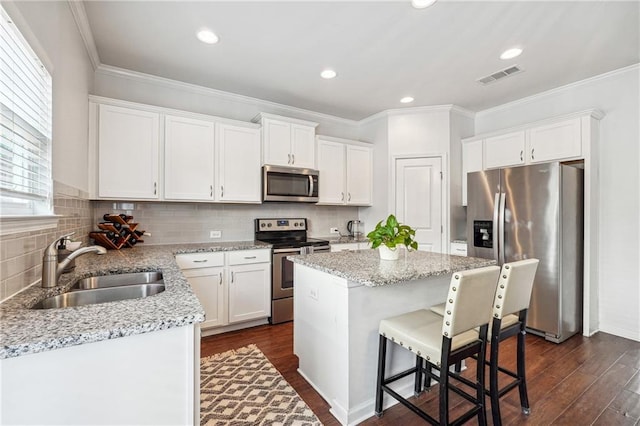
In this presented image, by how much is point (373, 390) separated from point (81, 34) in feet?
10.8

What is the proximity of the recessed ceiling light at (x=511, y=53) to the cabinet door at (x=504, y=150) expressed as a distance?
3.49 feet

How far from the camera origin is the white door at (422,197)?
394cm

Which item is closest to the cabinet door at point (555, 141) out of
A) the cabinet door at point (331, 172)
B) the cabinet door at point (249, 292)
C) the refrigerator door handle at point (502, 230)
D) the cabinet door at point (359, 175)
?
the refrigerator door handle at point (502, 230)

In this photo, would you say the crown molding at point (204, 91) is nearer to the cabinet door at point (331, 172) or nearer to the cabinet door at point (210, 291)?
the cabinet door at point (331, 172)

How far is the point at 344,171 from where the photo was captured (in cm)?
417

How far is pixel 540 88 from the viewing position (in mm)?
3412

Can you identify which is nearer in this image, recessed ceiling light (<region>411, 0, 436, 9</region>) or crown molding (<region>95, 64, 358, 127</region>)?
recessed ceiling light (<region>411, 0, 436, 9</region>)

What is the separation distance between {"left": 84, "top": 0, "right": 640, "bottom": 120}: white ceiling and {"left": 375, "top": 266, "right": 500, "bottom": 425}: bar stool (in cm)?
190

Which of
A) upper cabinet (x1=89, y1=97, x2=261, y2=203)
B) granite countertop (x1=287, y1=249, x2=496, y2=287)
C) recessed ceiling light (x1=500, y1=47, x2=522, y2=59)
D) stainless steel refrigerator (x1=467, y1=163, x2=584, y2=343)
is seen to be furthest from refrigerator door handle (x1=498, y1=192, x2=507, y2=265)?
upper cabinet (x1=89, y1=97, x2=261, y2=203)

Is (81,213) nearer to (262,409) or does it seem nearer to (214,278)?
(214,278)

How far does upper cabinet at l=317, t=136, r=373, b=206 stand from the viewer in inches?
157

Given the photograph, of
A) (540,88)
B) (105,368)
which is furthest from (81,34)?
(540,88)

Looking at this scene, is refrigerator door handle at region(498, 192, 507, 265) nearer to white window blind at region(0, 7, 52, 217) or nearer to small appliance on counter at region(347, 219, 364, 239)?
small appliance on counter at region(347, 219, 364, 239)

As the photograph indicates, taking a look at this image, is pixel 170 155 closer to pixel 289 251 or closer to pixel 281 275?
pixel 289 251
